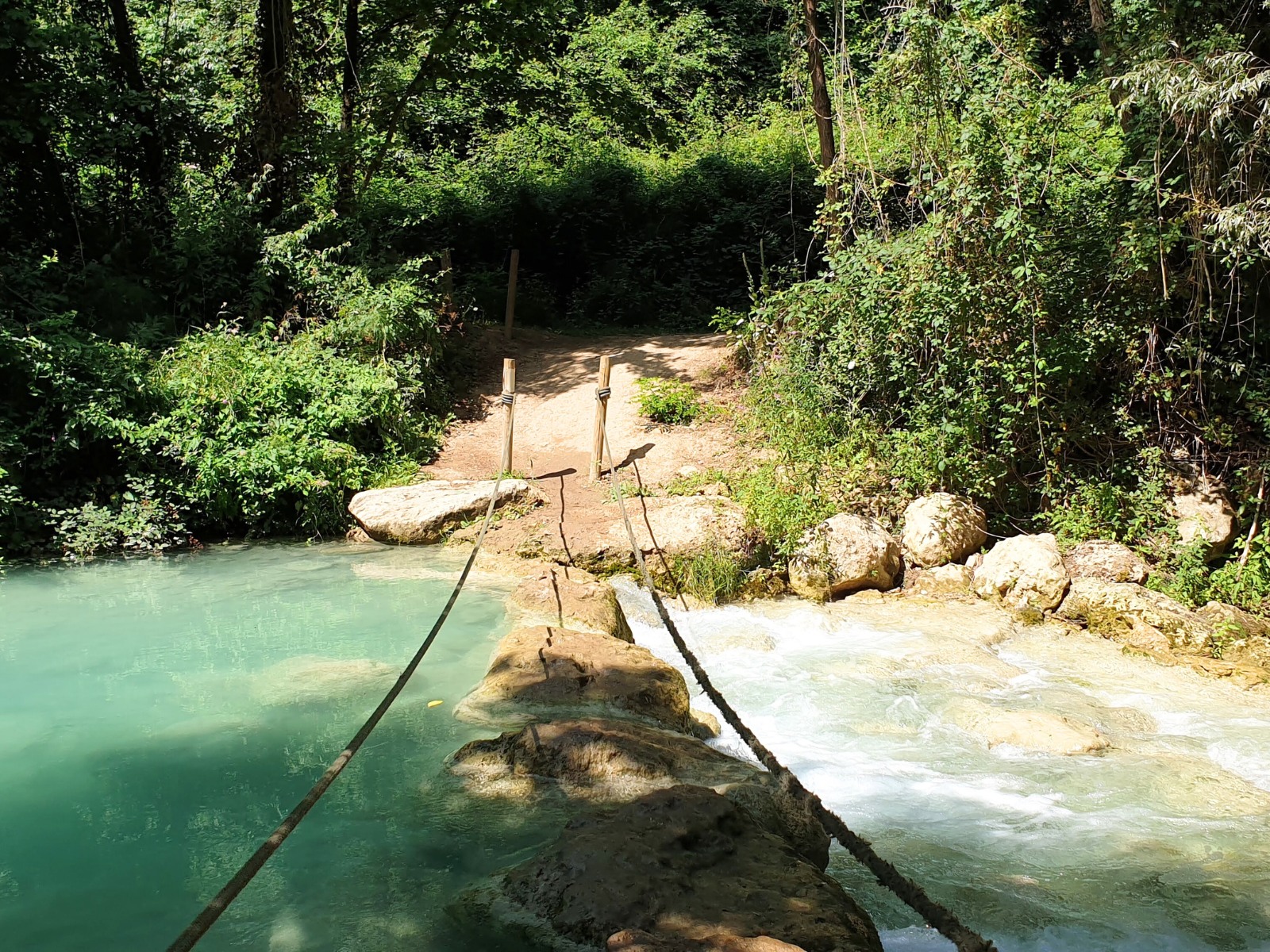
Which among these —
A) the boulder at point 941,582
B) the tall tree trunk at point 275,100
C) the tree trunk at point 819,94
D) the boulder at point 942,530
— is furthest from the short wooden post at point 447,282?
the boulder at point 941,582

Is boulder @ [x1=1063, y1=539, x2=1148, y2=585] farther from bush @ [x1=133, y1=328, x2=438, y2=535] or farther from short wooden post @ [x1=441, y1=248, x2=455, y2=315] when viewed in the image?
short wooden post @ [x1=441, y1=248, x2=455, y2=315]

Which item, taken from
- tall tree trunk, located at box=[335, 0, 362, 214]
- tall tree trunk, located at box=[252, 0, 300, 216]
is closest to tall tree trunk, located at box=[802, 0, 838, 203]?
tall tree trunk, located at box=[335, 0, 362, 214]

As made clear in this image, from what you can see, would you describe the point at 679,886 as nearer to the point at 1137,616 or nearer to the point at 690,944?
the point at 690,944

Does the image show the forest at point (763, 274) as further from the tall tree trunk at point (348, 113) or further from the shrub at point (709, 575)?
the shrub at point (709, 575)

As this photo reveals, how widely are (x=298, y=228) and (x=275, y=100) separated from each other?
6.52ft

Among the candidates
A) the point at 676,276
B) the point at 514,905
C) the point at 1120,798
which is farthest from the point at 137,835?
the point at 676,276

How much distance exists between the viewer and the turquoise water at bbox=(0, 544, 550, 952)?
13.4 ft

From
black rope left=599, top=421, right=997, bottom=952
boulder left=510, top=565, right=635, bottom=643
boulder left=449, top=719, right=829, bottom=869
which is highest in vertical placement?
black rope left=599, top=421, right=997, bottom=952

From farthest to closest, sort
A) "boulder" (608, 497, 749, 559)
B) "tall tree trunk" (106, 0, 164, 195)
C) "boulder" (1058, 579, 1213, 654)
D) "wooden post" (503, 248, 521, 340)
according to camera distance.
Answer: "wooden post" (503, 248, 521, 340)
"tall tree trunk" (106, 0, 164, 195)
"boulder" (608, 497, 749, 559)
"boulder" (1058, 579, 1213, 654)

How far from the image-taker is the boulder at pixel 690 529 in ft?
31.3

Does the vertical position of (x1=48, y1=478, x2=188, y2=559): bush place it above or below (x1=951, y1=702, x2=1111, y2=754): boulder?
above

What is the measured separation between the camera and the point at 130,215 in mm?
14055

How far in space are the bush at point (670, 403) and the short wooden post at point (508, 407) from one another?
219 cm

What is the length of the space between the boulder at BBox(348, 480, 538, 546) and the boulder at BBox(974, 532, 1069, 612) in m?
4.78
